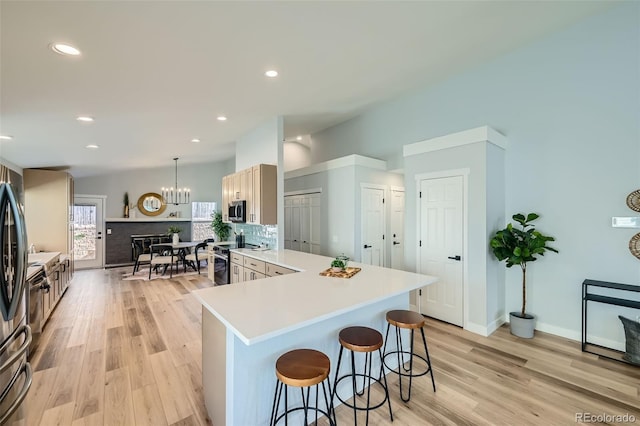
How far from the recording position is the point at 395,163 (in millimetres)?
5230

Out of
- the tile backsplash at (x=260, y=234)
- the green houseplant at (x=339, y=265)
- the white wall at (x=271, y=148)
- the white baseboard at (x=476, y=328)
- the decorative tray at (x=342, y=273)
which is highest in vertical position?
the white wall at (x=271, y=148)

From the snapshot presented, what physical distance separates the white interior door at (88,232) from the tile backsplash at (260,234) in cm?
435

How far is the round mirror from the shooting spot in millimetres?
8422

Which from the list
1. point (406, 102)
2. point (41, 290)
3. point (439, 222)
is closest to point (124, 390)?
point (41, 290)

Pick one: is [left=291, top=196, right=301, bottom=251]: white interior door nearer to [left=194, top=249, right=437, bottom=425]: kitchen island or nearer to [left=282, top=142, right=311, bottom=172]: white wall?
[left=282, top=142, right=311, bottom=172]: white wall

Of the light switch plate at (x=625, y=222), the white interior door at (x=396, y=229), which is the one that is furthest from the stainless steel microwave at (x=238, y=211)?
the light switch plate at (x=625, y=222)

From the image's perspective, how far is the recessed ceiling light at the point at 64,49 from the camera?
2.04m

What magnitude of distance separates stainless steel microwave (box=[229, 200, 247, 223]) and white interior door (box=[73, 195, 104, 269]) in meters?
4.99

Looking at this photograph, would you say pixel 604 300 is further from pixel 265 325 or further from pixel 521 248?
pixel 265 325

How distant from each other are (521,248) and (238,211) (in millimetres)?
4339

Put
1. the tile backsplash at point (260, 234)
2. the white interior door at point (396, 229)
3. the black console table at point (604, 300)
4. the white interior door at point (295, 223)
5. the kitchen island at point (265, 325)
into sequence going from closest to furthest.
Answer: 1. the kitchen island at point (265, 325)
2. the black console table at point (604, 300)
3. the tile backsplash at point (260, 234)
4. the white interior door at point (396, 229)
5. the white interior door at point (295, 223)

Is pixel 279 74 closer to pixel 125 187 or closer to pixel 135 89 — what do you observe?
pixel 135 89

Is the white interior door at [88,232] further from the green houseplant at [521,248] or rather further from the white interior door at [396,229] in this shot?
the green houseplant at [521,248]

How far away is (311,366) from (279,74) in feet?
9.64
